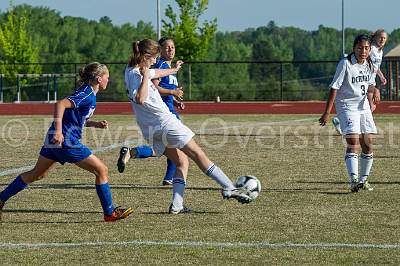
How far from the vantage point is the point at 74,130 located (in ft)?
28.6

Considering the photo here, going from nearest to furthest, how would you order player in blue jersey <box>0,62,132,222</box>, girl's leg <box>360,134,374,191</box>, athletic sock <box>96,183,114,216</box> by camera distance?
player in blue jersey <box>0,62,132,222</box>
athletic sock <box>96,183,114,216</box>
girl's leg <box>360,134,374,191</box>

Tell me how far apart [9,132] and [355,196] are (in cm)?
A: 1446

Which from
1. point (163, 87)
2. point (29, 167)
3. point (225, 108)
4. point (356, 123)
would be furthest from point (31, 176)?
point (225, 108)

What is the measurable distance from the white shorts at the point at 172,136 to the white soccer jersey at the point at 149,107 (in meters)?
0.04

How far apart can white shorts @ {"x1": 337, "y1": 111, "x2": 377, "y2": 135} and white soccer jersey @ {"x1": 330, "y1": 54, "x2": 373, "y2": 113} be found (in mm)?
62

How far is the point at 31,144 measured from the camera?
19.0 metres

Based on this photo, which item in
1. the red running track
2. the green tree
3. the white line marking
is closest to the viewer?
the white line marking

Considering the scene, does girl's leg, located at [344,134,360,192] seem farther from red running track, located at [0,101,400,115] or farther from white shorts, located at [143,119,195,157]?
red running track, located at [0,101,400,115]

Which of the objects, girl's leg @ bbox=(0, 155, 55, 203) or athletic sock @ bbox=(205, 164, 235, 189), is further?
athletic sock @ bbox=(205, 164, 235, 189)

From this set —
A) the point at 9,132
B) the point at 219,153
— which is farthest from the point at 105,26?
the point at 219,153

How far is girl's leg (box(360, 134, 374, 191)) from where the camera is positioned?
11164 mm

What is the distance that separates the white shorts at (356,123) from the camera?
36.4 ft

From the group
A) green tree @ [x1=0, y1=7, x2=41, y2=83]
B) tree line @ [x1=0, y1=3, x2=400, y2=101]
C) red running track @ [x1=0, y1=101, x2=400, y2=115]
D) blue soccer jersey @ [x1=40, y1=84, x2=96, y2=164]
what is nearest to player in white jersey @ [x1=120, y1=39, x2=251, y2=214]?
blue soccer jersey @ [x1=40, y1=84, x2=96, y2=164]

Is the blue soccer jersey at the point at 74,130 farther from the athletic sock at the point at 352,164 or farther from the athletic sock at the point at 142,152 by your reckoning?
the athletic sock at the point at 352,164
